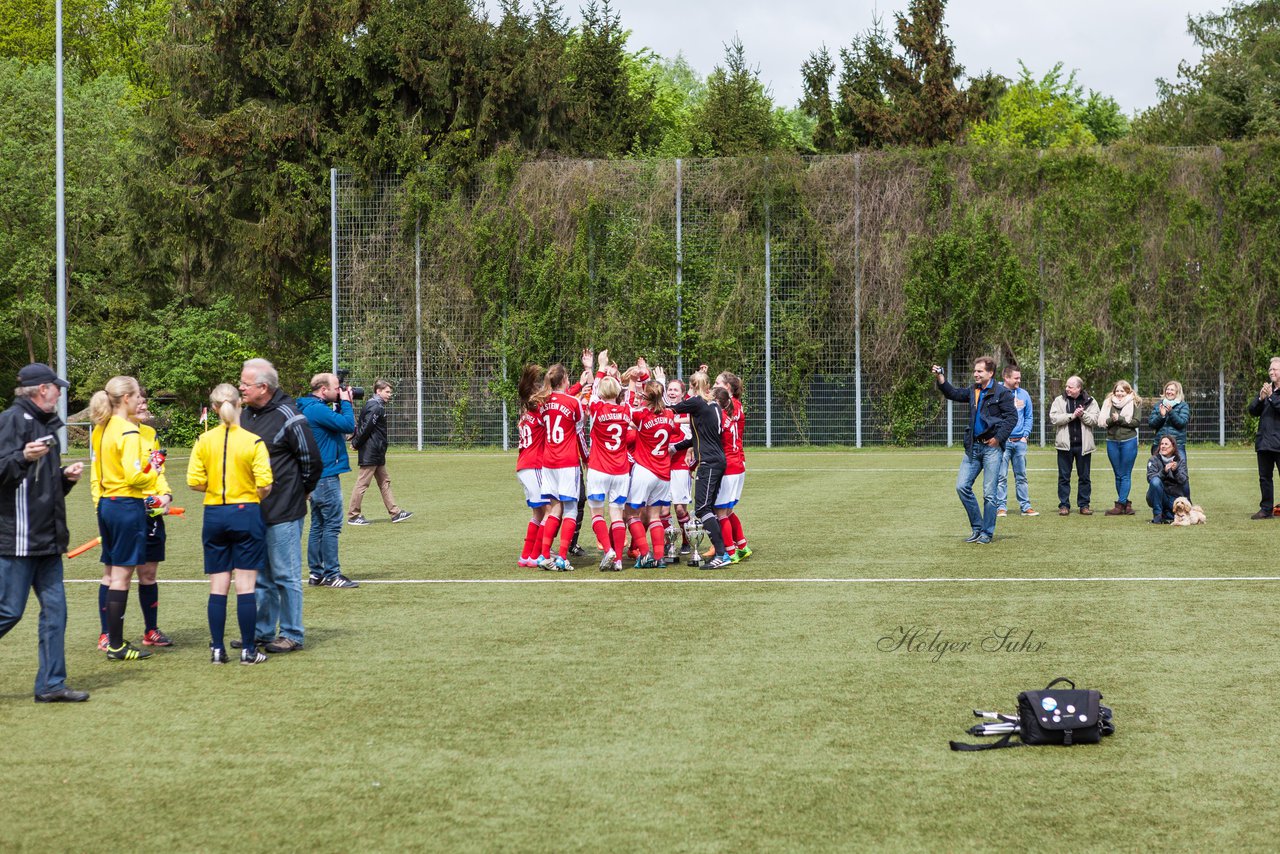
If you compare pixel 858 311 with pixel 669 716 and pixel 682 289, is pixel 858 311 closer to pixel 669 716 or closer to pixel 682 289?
pixel 682 289

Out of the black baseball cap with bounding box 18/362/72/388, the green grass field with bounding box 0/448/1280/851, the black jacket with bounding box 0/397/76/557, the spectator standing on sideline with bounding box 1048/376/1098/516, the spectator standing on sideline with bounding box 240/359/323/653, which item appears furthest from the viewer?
the spectator standing on sideline with bounding box 1048/376/1098/516

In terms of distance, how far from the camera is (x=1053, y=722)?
6387 millimetres

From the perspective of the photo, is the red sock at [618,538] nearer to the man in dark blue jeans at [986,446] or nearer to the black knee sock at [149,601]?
the man in dark blue jeans at [986,446]

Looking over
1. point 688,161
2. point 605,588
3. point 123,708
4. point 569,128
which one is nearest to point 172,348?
point 569,128

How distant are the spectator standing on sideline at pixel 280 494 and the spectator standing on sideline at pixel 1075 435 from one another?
37.0 ft

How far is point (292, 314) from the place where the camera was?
144 ft

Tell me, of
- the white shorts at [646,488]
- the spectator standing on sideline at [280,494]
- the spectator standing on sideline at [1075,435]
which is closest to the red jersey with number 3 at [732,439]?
the white shorts at [646,488]

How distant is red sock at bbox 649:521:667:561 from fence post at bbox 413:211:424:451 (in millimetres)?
20469

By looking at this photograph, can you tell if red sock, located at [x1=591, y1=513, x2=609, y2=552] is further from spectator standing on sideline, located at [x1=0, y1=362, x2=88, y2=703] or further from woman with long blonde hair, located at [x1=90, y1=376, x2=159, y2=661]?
spectator standing on sideline, located at [x1=0, y1=362, x2=88, y2=703]

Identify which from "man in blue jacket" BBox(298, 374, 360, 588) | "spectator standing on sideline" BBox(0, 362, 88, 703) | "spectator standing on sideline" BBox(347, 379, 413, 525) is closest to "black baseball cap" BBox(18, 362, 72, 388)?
"spectator standing on sideline" BBox(0, 362, 88, 703)

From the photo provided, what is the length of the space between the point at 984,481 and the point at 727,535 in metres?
3.06

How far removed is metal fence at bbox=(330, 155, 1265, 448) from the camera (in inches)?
1287

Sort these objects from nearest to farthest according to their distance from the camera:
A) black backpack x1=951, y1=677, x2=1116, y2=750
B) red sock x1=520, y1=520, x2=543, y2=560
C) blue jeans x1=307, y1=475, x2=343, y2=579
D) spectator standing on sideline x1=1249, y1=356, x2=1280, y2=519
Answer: black backpack x1=951, y1=677, x2=1116, y2=750, blue jeans x1=307, y1=475, x2=343, y2=579, red sock x1=520, y1=520, x2=543, y2=560, spectator standing on sideline x1=1249, y1=356, x2=1280, y2=519

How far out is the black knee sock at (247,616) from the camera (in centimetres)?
827
